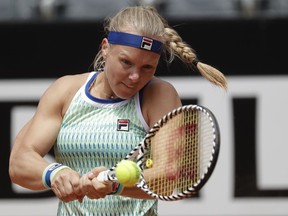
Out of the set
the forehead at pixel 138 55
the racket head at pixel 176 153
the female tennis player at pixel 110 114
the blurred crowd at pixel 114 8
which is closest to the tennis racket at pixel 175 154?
the racket head at pixel 176 153

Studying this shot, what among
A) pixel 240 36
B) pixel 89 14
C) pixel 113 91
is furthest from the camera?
pixel 89 14

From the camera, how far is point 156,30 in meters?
3.46

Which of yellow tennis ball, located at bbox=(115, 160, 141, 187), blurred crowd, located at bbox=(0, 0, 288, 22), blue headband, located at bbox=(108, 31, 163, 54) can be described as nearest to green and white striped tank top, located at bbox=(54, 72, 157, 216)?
blue headband, located at bbox=(108, 31, 163, 54)

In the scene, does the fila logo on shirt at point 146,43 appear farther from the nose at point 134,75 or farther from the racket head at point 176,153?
the racket head at point 176,153

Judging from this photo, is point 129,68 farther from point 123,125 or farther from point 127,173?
point 127,173

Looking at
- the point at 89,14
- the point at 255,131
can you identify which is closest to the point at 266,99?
the point at 255,131

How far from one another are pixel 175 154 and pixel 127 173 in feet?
0.92

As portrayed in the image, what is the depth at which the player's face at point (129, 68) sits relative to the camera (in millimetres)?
3375

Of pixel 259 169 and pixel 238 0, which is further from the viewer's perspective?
pixel 238 0

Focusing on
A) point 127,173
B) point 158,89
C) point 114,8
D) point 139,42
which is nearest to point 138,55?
point 139,42

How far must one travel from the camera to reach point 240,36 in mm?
6293

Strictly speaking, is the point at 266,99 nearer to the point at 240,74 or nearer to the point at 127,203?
the point at 240,74

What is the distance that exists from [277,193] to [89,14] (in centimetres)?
191

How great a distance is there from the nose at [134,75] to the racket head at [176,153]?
175 millimetres
